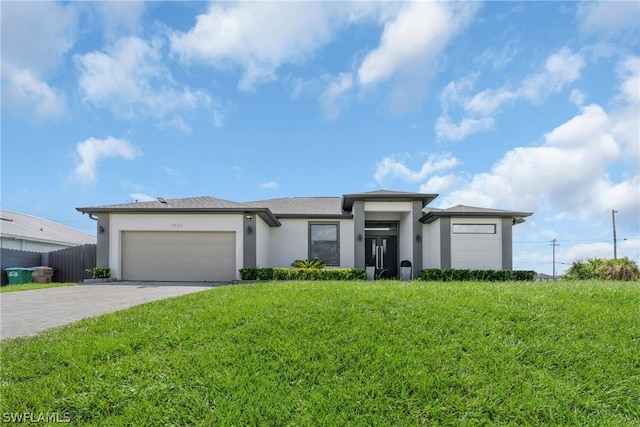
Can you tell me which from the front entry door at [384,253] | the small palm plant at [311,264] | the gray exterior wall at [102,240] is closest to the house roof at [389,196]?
the front entry door at [384,253]

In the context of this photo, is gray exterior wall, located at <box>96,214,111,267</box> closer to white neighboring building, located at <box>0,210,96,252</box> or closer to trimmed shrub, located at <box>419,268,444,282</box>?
white neighboring building, located at <box>0,210,96,252</box>

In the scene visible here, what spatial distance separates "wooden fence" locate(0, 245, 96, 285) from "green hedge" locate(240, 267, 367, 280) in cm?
860

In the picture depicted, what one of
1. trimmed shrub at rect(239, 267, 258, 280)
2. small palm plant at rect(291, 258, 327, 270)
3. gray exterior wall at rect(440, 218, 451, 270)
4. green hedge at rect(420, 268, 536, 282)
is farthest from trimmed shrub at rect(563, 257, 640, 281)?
trimmed shrub at rect(239, 267, 258, 280)

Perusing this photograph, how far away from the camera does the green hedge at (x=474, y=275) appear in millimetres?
13367

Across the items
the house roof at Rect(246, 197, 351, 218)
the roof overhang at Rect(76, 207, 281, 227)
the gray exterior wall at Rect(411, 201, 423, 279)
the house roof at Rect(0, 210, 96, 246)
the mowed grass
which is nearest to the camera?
the mowed grass

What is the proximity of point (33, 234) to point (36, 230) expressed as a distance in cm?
149

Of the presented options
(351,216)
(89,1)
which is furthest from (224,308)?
(351,216)

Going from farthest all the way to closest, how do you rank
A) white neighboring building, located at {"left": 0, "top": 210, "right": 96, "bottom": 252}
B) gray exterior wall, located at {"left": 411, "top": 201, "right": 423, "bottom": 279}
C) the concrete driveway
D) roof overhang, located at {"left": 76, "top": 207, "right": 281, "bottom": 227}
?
white neighboring building, located at {"left": 0, "top": 210, "right": 96, "bottom": 252}, gray exterior wall, located at {"left": 411, "top": 201, "right": 423, "bottom": 279}, roof overhang, located at {"left": 76, "top": 207, "right": 281, "bottom": 227}, the concrete driveway

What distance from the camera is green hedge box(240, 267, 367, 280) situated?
13398 millimetres

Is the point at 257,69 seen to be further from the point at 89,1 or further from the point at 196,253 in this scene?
the point at 196,253

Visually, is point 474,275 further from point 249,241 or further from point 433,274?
point 249,241

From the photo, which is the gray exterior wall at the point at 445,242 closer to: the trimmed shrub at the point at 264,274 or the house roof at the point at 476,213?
the house roof at the point at 476,213

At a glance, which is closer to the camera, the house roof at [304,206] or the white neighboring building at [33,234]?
the house roof at [304,206]

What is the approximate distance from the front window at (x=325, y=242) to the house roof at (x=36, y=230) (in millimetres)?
15891
